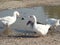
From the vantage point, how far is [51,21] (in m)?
14.5

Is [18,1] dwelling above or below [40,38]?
above

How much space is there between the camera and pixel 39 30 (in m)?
11.8

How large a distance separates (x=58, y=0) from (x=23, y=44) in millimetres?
19827

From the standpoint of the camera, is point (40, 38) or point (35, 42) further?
point (40, 38)

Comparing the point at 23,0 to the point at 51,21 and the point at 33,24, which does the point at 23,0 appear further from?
the point at 33,24

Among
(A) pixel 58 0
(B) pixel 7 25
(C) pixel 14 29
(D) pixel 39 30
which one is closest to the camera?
(D) pixel 39 30

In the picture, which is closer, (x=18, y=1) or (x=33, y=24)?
(x=33, y=24)

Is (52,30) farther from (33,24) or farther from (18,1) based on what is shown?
(18,1)

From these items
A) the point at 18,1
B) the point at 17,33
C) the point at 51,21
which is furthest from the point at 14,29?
the point at 18,1

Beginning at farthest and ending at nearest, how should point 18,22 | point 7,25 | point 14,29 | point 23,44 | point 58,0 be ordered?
point 58,0
point 18,22
point 14,29
point 7,25
point 23,44

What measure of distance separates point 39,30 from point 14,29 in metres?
2.87

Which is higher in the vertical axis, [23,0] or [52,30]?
[23,0]

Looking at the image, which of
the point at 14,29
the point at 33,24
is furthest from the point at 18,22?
the point at 33,24

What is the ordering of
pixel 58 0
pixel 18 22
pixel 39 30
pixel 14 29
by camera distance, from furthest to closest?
1. pixel 58 0
2. pixel 18 22
3. pixel 14 29
4. pixel 39 30
